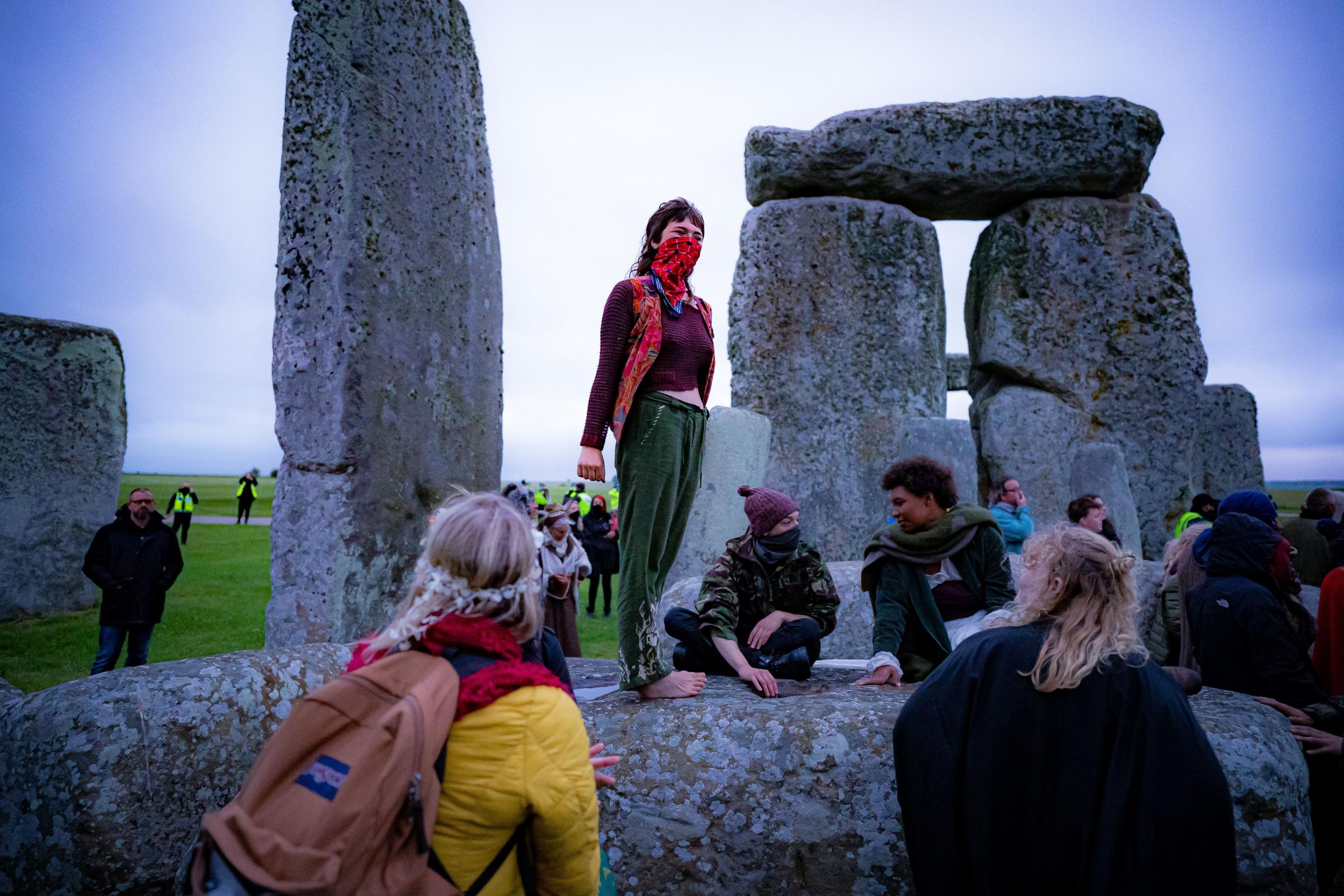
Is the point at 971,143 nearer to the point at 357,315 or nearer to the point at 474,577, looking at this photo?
the point at 357,315

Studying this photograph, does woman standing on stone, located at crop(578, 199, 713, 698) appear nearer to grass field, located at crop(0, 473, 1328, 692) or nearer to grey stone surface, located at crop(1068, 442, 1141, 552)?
grass field, located at crop(0, 473, 1328, 692)

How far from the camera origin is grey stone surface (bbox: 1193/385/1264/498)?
299 inches

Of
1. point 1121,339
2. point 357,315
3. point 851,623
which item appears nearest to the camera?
point 357,315

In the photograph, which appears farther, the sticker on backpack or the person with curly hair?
the person with curly hair

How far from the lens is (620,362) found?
2.38 metres

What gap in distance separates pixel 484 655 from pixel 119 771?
1266 mm

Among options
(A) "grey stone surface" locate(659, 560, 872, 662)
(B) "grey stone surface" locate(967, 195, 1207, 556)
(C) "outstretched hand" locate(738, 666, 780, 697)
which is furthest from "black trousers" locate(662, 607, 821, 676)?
(B) "grey stone surface" locate(967, 195, 1207, 556)

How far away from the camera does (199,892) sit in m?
1.05

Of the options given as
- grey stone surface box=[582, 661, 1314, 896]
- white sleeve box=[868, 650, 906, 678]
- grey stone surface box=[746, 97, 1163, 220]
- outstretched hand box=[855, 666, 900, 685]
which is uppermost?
grey stone surface box=[746, 97, 1163, 220]

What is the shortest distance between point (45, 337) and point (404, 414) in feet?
21.8

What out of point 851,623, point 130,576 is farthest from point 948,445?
point 130,576

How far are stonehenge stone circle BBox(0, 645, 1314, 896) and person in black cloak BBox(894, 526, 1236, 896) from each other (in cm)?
31

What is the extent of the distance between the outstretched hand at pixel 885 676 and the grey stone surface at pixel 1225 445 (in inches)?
257

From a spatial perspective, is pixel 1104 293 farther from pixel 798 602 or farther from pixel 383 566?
pixel 383 566
